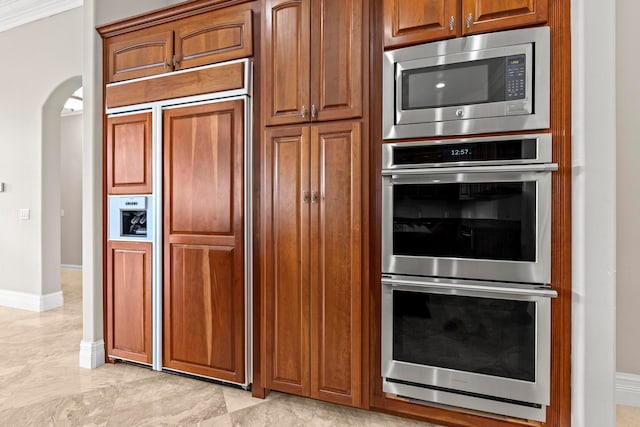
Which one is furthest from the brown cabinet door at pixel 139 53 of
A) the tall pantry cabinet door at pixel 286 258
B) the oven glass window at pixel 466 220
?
the oven glass window at pixel 466 220

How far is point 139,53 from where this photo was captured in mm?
2504

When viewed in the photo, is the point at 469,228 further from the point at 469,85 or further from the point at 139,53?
the point at 139,53

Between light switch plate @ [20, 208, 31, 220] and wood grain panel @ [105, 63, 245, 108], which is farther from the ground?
wood grain panel @ [105, 63, 245, 108]

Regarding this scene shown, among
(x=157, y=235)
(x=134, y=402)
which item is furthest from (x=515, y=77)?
(x=134, y=402)

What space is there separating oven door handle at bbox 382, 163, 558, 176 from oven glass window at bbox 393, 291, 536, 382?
0.59 metres

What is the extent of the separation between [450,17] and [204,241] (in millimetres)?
1816

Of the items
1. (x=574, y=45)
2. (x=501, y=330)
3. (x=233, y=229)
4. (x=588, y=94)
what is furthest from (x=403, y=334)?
(x=574, y=45)

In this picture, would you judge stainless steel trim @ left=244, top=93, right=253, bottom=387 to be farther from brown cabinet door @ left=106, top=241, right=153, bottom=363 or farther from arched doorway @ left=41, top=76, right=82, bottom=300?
arched doorway @ left=41, top=76, right=82, bottom=300

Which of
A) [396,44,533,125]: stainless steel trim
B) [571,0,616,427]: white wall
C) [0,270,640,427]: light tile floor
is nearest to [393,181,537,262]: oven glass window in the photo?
[571,0,616,427]: white wall

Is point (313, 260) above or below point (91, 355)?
above

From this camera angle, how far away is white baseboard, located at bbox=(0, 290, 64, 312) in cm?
395

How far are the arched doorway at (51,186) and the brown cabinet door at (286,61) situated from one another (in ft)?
9.11

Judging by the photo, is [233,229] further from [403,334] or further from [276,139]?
[403,334]

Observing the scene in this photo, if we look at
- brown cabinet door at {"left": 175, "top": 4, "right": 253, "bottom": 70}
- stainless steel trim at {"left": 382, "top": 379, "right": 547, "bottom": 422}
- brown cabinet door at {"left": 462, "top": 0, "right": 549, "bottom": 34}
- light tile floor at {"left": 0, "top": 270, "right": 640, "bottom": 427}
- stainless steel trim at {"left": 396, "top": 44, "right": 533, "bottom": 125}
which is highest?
brown cabinet door at {"left": 175, "top": 4, "right": 253, "bottom": 70}
